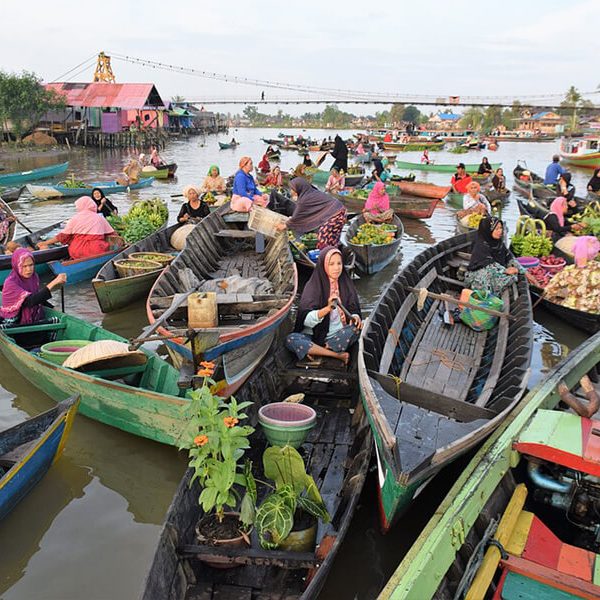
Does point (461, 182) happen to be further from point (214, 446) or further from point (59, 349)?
point (214, 446)

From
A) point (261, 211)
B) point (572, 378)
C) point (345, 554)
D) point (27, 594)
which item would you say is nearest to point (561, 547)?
point (345, 554)

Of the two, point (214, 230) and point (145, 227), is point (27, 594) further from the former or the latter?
point (145, 227)

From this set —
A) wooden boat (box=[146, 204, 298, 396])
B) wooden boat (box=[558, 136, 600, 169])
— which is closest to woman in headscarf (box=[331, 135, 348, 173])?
wooden boat (box=[146, 204, 298, 396])

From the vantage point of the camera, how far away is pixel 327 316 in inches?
226

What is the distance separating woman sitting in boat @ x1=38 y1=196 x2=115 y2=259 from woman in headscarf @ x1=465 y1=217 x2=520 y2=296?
642 cm

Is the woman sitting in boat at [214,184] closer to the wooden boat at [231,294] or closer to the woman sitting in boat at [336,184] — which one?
the wooden boat at [231,294]

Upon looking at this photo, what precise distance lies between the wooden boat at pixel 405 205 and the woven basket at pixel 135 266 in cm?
795

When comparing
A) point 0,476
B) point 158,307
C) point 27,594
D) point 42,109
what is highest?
point 42,109

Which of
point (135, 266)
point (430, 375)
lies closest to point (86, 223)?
point (135, 266)

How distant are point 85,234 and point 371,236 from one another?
5.62 metres

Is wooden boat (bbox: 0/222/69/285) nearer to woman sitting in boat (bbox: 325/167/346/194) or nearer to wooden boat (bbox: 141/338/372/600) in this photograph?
wooden boat (bbox: 141/338/372/600)

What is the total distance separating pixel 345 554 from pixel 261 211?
598 cm

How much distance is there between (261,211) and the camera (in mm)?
8883

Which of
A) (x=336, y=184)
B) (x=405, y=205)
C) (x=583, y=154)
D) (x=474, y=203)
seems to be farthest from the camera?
(x=583, y=154)
